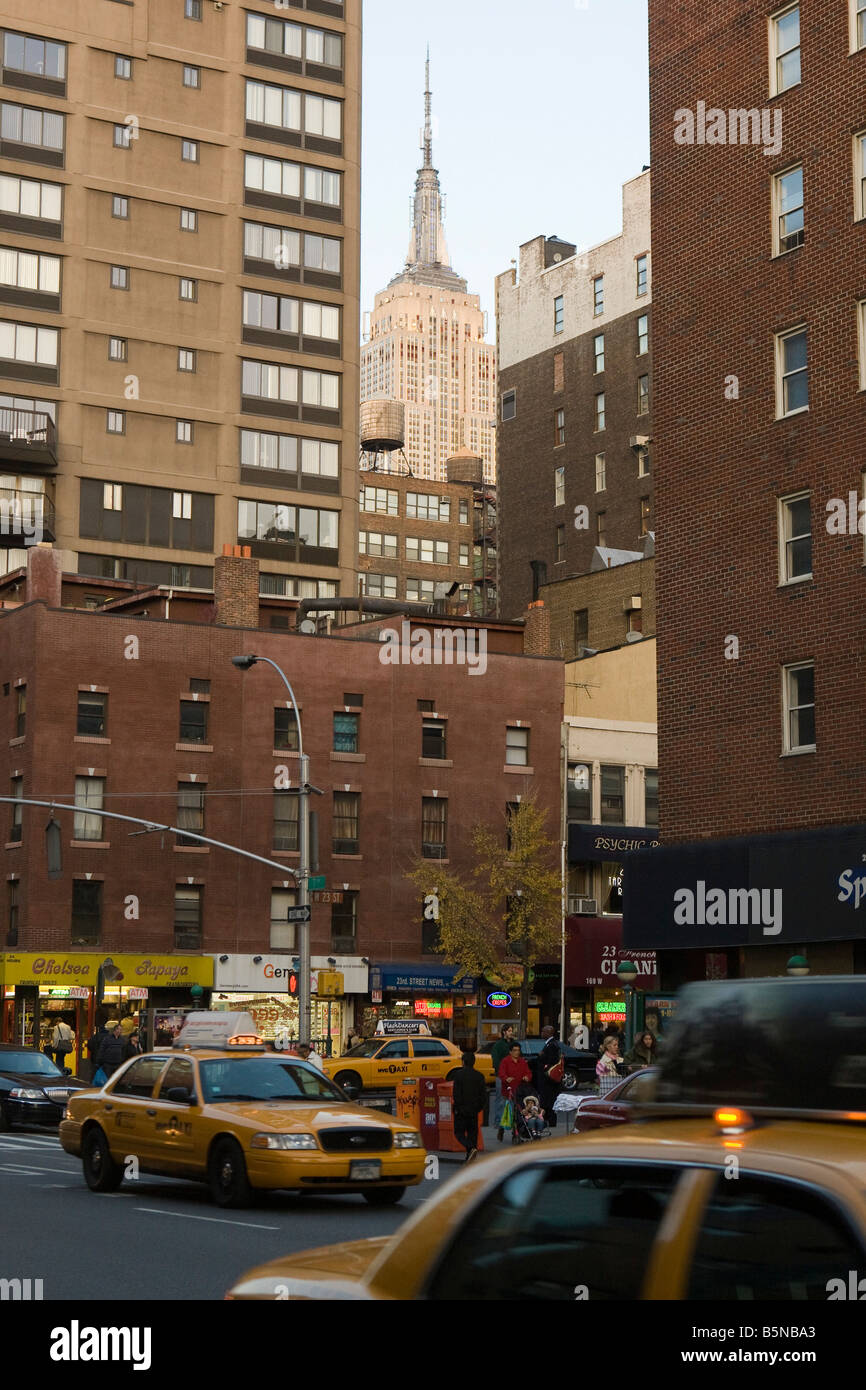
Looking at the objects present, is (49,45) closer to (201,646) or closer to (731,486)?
(201,646)

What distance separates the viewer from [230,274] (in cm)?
7269

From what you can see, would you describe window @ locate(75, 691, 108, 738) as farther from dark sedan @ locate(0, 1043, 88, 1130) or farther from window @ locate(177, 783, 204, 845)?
dark sedan @ locate(0, 1043, 88, 1130)

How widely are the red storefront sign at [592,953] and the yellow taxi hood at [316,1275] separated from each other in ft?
177

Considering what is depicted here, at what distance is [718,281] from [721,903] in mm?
11218

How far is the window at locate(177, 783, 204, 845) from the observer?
56.2 meters

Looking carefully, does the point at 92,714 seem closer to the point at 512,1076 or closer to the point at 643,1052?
the point at 512,1076

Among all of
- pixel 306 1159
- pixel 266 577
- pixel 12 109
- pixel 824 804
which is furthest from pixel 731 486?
pixel 12 109

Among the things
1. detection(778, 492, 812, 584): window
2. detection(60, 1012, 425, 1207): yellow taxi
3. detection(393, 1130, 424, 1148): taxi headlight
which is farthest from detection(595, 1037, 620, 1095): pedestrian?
detection(393, 1130, 424, 1148): taxi headlight

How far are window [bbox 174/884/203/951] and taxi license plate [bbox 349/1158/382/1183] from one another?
38.8 meters

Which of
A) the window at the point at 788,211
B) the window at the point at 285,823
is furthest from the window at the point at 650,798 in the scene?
the window at the point at 788,211

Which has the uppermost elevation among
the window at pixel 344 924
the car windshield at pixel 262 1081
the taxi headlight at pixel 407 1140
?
the window at pixel 344 924

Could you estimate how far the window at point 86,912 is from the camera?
54.6m

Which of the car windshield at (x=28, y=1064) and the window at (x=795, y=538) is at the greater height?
the window at (x=795, y=538)

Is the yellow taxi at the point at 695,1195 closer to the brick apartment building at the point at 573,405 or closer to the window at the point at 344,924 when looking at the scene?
the window at the point at 344,924
